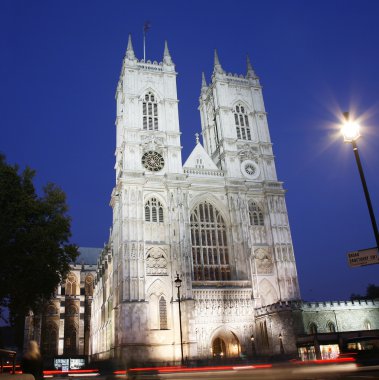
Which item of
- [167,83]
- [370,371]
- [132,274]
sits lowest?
[370,371]

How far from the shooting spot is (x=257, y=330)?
4006cm

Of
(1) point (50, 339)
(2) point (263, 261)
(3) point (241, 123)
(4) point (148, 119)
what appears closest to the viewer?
(2) point (263, 261)

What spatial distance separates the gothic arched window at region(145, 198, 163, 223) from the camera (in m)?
42.9

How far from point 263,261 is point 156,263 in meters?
11.2

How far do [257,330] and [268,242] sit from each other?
9.35m

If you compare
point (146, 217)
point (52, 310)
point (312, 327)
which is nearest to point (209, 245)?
point (146, 217)

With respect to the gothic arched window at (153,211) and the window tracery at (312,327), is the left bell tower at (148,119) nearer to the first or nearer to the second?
the gothic arched window at (153,211)

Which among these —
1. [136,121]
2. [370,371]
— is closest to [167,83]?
[136,121]

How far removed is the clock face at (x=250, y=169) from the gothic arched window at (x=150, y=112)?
10706 millimetres

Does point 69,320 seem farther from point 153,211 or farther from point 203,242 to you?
point 203,242

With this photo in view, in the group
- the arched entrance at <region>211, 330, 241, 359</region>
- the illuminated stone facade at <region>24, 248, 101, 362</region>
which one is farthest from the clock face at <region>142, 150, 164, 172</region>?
the illuminated stone facade at <region>24, 248, 101, 362</region>

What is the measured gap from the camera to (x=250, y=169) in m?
48.4

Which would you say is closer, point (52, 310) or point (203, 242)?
point (203, 242)

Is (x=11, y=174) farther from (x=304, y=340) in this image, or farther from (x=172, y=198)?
(x=304, y=340)
